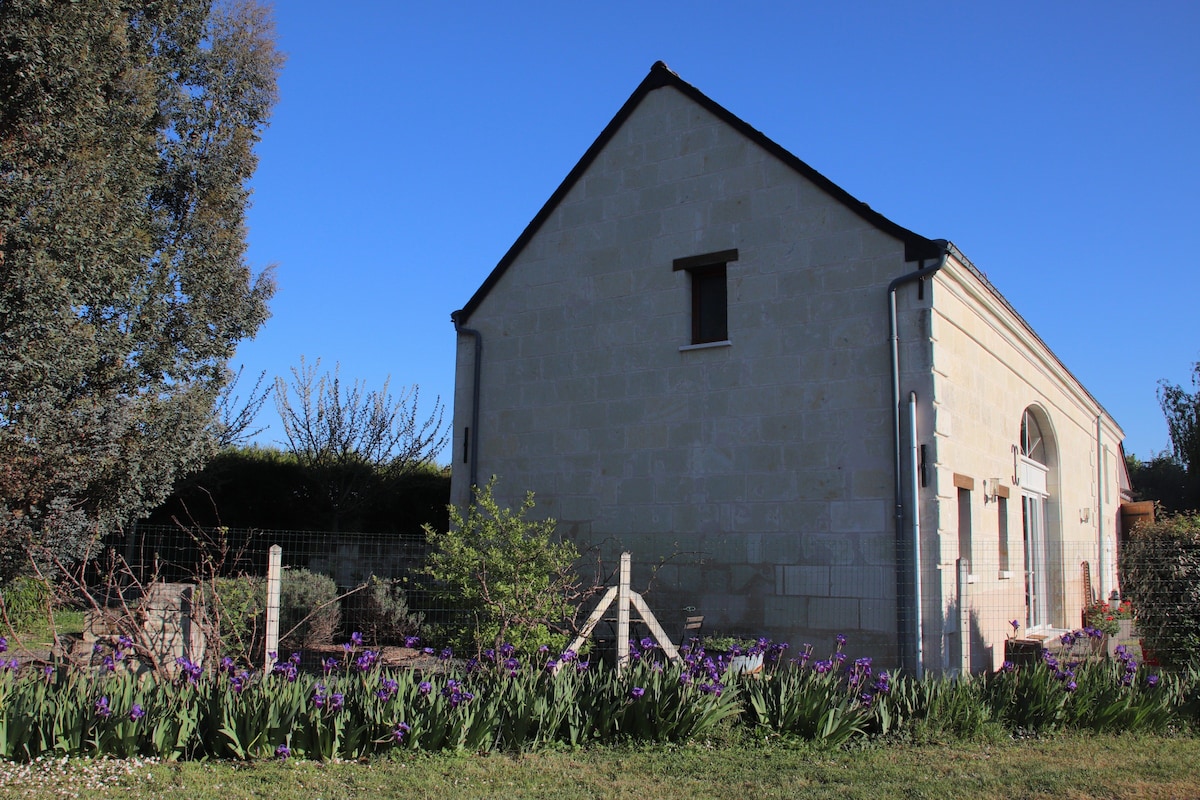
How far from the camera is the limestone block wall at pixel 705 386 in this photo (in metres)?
10.5

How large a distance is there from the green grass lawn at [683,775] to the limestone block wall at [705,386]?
10.8 ft

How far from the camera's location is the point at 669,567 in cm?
1162

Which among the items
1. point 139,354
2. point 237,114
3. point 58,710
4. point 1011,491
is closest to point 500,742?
point 58,710

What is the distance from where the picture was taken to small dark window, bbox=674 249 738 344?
1185cm

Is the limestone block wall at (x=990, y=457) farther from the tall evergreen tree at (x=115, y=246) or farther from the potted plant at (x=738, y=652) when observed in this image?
the tall evergreen tree at (x=115, y=246)

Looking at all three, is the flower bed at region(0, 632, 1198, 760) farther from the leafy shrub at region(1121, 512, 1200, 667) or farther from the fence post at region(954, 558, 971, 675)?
the fence post at region(954, 558, 971, 675)

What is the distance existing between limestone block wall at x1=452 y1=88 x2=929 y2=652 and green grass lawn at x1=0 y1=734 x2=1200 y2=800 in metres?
3.30

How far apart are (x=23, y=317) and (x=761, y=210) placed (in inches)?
389

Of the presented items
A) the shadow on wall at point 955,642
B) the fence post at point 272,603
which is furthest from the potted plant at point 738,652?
the fence post at point 272,603

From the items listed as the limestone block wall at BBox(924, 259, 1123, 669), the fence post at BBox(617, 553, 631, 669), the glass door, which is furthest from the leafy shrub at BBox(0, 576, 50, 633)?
the glass door

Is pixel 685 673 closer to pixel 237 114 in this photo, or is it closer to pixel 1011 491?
pixel 1011 491

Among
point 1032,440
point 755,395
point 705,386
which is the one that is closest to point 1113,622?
point 1032,440

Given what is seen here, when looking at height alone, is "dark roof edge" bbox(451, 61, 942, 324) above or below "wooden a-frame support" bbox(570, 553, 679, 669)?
above

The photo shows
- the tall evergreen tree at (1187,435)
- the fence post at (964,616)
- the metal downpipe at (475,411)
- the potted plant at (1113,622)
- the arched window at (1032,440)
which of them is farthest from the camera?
the tall evergreen tree at (1187,435)
